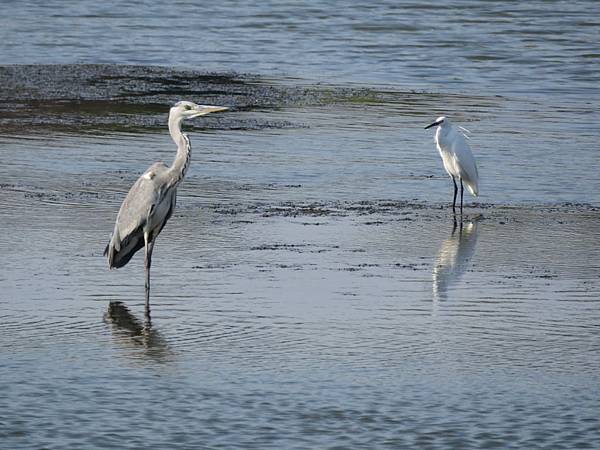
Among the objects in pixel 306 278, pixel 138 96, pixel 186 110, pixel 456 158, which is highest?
pixel 138 96

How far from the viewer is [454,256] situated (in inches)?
436

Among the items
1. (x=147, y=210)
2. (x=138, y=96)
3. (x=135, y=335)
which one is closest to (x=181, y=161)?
(x=147, y=210)

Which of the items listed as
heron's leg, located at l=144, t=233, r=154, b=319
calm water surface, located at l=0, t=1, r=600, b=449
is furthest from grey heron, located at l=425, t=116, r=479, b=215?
heron's leg, located at l=144, t=233, r=154, b=319

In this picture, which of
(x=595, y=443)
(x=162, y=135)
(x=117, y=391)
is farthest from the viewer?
(x=162, y=135)

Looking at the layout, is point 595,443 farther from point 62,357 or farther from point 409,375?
point 62,357

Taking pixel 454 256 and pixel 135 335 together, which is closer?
pixel 135 335

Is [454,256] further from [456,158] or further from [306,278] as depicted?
[456,158]

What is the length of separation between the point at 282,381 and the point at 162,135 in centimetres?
1041

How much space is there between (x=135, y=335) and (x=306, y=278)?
6.30ft

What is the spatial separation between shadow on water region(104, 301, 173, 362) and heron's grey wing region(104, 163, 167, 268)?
0.63 m

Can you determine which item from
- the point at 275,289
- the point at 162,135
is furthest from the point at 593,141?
the point at 275,289

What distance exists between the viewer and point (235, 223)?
12078 mm

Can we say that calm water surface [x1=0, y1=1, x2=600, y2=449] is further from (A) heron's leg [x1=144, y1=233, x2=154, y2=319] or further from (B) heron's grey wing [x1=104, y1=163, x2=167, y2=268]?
(B) heron's grey wing [x1=104, y1=163, x2=167, y2=268]

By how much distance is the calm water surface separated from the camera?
22.8 ft
